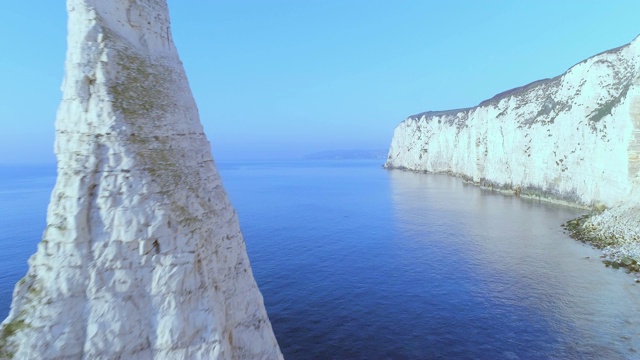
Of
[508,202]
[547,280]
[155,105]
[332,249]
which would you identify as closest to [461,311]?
[547,280]

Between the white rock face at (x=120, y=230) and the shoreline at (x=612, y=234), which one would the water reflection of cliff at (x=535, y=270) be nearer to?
the shoreline at (x=612, y=234)

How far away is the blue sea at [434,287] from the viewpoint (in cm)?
2391

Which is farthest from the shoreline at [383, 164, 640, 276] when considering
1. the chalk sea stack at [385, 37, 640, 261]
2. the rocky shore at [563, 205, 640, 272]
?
the chalk sea stack at [385, 37, 640, 261]

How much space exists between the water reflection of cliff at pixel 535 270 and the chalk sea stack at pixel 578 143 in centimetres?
513

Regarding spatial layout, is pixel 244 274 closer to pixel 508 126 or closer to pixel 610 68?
pixel 610 68

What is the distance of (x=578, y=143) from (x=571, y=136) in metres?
2.85

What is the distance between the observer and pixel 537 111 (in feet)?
283

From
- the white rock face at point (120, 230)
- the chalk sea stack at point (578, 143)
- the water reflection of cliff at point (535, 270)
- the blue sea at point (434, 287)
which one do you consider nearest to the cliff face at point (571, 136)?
the chalk sea stack at point (578, 143)

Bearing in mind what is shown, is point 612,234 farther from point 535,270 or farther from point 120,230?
point 120,230

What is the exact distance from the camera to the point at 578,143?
220 ft

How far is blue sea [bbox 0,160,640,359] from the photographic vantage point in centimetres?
2391

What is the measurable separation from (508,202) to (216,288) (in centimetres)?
7914

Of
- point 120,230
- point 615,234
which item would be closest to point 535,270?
point 615,234

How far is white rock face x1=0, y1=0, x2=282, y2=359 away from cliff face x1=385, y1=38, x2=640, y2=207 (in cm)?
5843
